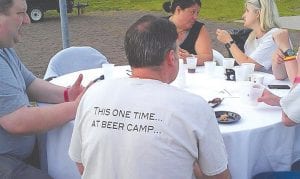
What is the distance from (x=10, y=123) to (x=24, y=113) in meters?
0.09

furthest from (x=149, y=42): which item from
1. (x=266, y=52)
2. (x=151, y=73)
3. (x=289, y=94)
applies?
(x=266, y=52)

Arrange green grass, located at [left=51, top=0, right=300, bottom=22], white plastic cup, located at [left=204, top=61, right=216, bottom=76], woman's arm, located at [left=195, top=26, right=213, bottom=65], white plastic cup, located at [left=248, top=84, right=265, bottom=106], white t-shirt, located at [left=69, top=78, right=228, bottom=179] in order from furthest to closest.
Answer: green grass, located at [left=51, top=0, right=300, bottom=22] < woman's arm, located at [left=195, top=26, right=213, bottom=65] < white plastic cup, located at [left=204, top=61, right=216, bottom=76] < white plastic cup, located at [left=248, top=84, right=265, bottom=106] < white t-shirt, located at [left=69, top=78, right=228, bottom=179]

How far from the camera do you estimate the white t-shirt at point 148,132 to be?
69.2 inches

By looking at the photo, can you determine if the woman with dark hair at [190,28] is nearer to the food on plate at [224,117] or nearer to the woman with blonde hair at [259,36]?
the woman with blonde hair at [259,36]

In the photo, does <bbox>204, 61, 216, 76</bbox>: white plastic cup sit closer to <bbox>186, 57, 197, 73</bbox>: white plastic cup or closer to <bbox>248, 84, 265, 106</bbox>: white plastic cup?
<bbox>186, 57, 197, 73</bbox>: white plastic cup

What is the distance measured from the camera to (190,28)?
439 centimetres

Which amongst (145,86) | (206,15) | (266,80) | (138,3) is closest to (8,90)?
(145,86)

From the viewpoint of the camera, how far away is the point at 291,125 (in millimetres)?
2492

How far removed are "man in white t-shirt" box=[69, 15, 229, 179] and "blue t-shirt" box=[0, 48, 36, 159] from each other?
2.33 feet

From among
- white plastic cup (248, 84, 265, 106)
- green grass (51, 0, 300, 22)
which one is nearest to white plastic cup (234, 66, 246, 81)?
white plastic cup (248, 84, 265, 106)

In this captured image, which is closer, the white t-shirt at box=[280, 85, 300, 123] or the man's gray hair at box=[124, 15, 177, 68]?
the man's gray hair at box=[124, 15, 177, 68]

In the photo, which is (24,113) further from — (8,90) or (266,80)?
(266,80)

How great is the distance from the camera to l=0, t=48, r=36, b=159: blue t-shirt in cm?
248

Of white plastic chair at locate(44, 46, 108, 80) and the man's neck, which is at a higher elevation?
the man's neck
